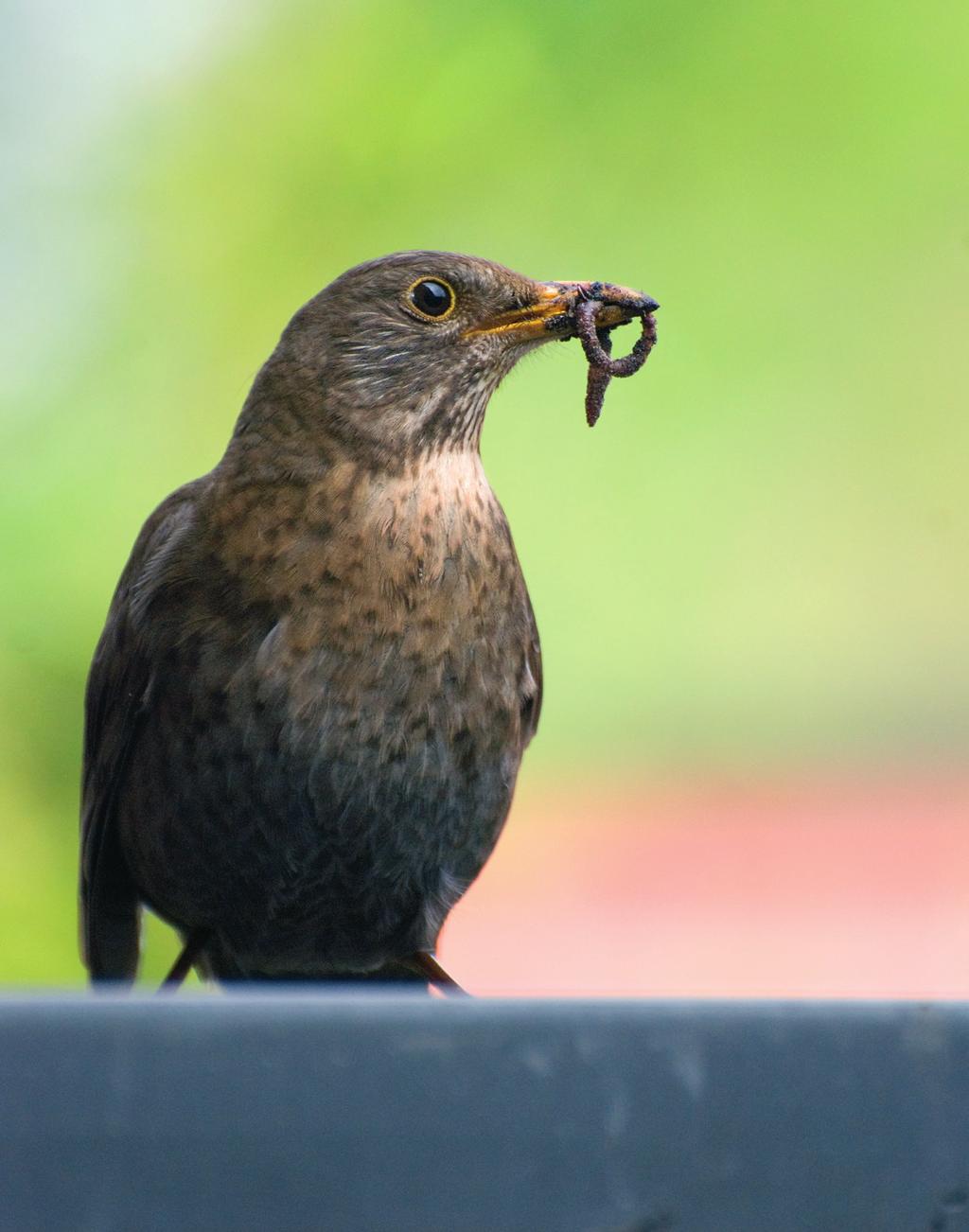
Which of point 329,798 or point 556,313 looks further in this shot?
point 556,313

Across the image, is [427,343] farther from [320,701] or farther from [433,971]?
[433,971]

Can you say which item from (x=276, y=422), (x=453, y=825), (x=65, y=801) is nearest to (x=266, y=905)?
(x=453, y=825)

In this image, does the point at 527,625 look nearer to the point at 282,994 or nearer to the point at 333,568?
the point at 333,568

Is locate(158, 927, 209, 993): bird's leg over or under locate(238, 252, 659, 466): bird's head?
under

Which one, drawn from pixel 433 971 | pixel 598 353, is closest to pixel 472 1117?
pixel 598 353

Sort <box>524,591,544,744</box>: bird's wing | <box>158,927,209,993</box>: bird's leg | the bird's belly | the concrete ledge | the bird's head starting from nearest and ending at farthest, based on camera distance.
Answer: the concrete ledge → the bird's belly → the bird's head → <box>524,591,544,744</box>: bird's wing → <box>158,927,209,993</box>: bird's leg

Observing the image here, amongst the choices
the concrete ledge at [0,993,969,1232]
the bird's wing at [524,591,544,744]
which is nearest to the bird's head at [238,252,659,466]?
the bird's wing at [524,591,544,744]

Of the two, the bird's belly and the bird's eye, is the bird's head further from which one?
the bird's belly
